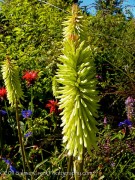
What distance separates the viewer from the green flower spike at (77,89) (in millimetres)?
1659

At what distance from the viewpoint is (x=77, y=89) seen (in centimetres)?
176

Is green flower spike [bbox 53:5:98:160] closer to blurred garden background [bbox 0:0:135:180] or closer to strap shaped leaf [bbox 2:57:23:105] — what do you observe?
blurred garden background [bbox 0:0:135:180]

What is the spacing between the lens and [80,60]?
1677mm

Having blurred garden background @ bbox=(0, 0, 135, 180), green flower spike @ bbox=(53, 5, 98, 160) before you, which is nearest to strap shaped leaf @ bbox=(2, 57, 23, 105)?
blurred garden background @ bbox=(0, 0, 135, 180)

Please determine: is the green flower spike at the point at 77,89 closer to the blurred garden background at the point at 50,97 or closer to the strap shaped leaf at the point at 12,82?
the blurred garden background at the point at 50,97

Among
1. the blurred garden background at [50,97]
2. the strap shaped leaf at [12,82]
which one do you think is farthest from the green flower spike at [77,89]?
the strap shaped leaf at [12,82]

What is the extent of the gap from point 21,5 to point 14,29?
1.21 meters

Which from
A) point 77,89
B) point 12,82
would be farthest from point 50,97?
point 77,89

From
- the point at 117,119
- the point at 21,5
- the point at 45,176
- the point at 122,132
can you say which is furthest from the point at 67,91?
the point at 21,5

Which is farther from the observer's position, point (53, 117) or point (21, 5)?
point (21, 5)

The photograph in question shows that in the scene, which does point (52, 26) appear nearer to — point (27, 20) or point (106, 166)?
point (27, 20)

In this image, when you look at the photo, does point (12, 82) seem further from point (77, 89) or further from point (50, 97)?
point (50, 97)

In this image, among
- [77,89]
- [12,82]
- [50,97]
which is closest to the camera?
[77,89]

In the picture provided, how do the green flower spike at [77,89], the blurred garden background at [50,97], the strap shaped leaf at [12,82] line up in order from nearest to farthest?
the green flower spike at [77,89] → the strap shaped leaf at [12,82] → the blurred garden background at [50,97]
